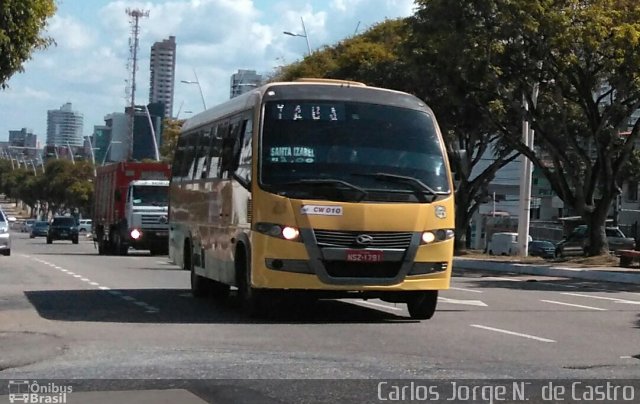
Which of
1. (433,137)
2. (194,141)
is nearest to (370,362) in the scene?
(433,137)

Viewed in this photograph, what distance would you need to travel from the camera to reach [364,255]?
13.8 m

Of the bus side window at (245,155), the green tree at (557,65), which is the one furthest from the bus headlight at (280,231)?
the green tree at (557,65)

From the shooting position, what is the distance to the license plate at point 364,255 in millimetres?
13789

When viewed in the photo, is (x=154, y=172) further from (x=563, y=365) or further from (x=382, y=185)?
(x=563, y=365)

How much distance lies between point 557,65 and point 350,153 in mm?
20288

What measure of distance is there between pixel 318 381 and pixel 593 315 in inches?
342

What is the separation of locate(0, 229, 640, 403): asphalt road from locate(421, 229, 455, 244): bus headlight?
112 centimetres

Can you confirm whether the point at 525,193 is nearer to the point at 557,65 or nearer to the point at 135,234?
the point at 557,65

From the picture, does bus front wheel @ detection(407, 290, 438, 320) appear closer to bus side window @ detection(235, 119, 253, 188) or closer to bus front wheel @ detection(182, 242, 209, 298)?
bus side window @ detection(235, 119, 253, 188)

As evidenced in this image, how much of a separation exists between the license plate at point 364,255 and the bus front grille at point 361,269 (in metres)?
0.08

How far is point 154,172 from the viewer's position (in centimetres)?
3972

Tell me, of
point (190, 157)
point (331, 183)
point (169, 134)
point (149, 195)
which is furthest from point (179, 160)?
point (169, 134)

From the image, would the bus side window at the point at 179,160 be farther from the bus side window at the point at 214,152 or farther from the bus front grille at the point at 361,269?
the bus front grille at the point at 361,269

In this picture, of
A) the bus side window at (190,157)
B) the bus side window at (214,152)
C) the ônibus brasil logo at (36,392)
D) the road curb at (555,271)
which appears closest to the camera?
the ônibus brasil logo at (36,392)
